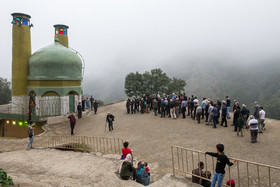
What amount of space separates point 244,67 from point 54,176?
575 feet

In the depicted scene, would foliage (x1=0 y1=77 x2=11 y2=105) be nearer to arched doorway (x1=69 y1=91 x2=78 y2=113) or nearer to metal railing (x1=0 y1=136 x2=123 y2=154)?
arched doorway (x1=69 y1=91 x2=78 y2=113)

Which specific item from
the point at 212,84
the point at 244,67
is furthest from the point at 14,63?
the point at 244,67

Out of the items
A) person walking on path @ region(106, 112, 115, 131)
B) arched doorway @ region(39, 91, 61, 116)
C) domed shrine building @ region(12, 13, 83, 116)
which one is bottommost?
person walking on path @ region(106, 112, 115, 131)

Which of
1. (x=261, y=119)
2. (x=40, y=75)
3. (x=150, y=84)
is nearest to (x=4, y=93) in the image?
(x=40, y=75)

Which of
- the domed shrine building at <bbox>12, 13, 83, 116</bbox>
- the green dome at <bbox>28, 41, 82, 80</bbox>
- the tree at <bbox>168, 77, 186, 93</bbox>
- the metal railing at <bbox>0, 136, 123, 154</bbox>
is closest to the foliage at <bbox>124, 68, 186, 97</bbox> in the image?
the tree at <bbox>168, 77, 186, 93</bbox>

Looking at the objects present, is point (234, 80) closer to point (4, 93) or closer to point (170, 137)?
point (4, 93)

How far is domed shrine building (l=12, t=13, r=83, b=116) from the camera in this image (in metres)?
21.5

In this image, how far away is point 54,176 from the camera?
7.75 meters

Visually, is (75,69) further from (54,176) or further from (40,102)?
(54,176)

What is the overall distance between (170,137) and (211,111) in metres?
3.60

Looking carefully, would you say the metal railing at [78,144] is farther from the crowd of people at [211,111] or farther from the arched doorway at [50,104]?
the arched doorway at [50,104]

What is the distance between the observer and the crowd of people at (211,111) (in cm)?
1187

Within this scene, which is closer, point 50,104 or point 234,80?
point 50,104

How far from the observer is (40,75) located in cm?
→ 2155
